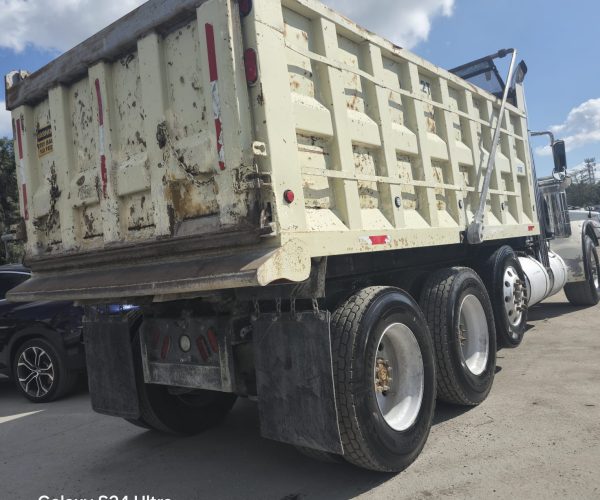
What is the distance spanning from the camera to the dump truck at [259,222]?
2727 millimetres

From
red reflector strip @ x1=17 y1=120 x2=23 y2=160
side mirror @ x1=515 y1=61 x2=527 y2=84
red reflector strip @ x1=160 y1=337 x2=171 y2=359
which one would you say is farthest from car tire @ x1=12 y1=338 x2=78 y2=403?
side mirror @ x1=515 y1=61 x2=527 y2=84

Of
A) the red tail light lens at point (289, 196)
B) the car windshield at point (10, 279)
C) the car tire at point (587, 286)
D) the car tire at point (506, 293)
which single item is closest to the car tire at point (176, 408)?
the red tail light lens at point (289, 196)

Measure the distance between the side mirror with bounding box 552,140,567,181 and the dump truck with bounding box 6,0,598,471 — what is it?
411 cm

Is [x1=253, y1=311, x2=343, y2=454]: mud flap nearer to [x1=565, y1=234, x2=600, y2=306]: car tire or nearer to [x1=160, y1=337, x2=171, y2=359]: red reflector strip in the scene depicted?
[x1=160, y1=337, x2=171, y2=359]: red reflector strip

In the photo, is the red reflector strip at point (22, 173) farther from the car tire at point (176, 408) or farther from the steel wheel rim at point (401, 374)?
the steel wheel rim at point (401, 374)

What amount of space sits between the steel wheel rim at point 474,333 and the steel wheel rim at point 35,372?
4.30 metres

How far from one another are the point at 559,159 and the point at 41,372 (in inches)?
301

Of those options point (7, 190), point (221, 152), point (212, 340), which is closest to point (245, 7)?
point (221, 152)

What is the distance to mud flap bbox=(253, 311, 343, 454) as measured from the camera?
9.16ft

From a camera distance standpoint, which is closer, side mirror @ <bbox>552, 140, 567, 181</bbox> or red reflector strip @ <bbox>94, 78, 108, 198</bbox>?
red reflector strip @ <bbox>94, 78, 108, 198</bbox>

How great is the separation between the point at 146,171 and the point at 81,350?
3251mm

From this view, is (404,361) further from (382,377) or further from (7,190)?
(7,190)

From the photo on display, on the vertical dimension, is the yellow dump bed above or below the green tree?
below

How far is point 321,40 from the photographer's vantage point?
321 centimetres
